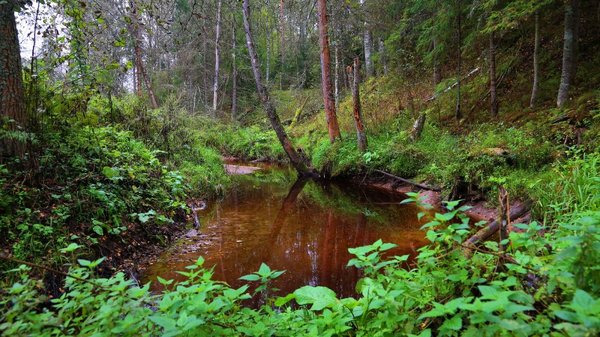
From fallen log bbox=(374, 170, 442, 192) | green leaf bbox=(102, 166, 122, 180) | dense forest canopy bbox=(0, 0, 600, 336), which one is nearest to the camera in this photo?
dense forest canopy bbox=(0, 0, 600, 336)

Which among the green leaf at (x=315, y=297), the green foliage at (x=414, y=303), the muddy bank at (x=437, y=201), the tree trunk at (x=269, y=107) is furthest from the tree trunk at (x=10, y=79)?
the tree trunk at (x=269, y=107)

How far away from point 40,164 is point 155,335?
393 cm

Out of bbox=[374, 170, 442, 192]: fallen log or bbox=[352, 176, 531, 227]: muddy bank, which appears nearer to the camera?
bbox=[352, 176, 531, 227]: muddy bank

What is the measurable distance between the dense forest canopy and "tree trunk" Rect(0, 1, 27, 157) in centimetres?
2

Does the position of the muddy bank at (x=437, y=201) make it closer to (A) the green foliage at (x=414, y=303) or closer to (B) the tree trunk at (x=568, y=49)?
(A) the green foliage at (x=414, y=303)

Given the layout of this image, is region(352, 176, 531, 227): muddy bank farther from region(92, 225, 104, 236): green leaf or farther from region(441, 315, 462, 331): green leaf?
region(92, 225, 104, 236): green leaf

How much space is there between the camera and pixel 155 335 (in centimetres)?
181

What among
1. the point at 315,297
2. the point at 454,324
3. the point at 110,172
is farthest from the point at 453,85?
the point at 454,324

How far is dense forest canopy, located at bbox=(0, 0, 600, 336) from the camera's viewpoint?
1764mm

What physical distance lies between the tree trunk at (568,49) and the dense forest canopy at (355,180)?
0.04 metres

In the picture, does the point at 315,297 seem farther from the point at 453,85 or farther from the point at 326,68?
the point at 453,85

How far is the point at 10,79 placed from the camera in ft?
13.7

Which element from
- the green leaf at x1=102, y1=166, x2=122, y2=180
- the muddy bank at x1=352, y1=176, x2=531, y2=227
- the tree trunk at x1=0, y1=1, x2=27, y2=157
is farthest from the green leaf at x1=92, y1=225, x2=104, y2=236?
the muddy bank at x1=352, y1=176, x2=531, y2=227

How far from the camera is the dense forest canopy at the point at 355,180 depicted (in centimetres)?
176
